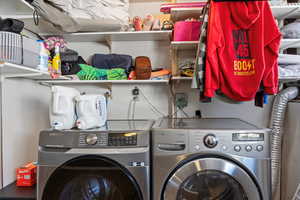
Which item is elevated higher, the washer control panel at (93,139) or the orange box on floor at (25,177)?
the washer control panel at (93,139)

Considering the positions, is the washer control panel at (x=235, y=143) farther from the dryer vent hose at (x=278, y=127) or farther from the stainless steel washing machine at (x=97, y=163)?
the dryer vent hose at (x=278, y=127)

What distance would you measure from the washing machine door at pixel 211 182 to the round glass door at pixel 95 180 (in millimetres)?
227

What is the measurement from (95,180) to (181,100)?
108 centimetres

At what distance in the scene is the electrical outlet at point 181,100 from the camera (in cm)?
204

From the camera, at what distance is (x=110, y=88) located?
210 cm

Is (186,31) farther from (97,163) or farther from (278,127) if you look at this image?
(97,163)

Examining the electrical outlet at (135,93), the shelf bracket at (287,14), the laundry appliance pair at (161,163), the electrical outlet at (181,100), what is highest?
the shelf bracket at (287,14)

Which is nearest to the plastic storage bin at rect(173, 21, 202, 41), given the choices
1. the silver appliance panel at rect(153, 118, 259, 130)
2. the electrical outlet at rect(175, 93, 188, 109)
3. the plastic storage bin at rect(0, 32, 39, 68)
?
the electrical outlet at rect(175, 93, 188, 109)

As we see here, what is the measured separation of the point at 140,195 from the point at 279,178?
4.18ft

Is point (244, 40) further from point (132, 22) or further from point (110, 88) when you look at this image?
point (110, 88)

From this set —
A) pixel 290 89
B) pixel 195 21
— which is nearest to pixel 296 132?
pixel 290 89

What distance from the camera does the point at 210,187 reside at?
4.19ft

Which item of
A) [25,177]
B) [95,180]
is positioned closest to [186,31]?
[95,180]

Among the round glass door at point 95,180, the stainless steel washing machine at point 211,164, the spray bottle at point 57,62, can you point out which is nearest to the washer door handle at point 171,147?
the stainless steel washing machine at point 211,164
